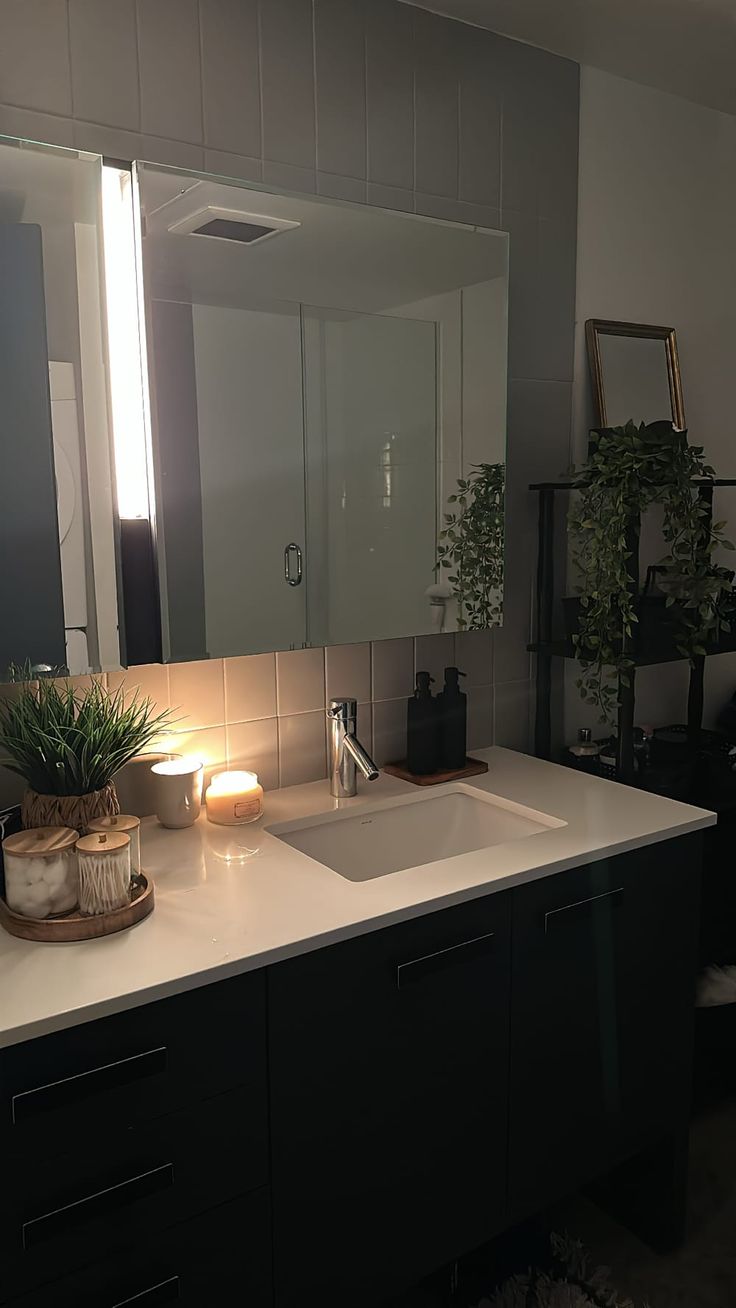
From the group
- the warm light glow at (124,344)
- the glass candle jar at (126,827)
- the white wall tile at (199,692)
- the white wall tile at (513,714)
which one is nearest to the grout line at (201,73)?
the warm light glow at (124,344)

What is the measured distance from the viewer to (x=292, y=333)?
168 centimetres

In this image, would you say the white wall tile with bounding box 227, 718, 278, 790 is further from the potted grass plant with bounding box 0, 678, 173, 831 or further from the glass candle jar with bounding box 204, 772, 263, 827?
the potted grass plant with bounding box 0, 678, 173, 831

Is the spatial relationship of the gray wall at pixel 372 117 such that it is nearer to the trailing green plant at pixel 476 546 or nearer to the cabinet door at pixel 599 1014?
the trailing green plant at pixel 476 546

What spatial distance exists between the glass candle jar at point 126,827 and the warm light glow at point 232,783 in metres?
0.33

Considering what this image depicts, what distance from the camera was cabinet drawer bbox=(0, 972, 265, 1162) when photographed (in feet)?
3.62

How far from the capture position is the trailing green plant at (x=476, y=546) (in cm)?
195

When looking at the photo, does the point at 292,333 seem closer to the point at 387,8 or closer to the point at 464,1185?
the point at 387,8

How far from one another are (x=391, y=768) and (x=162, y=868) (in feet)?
2.06

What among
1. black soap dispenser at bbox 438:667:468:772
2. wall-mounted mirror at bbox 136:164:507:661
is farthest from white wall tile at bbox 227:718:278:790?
black soap dispenser at bbox 438:667:468:772

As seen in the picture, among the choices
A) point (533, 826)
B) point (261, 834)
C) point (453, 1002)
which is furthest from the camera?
point (533, 826)

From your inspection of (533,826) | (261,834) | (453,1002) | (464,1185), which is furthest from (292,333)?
(464,1185)

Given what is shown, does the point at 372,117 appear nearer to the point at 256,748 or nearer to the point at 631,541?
the point at 631,541

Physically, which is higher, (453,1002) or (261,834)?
(261,834)

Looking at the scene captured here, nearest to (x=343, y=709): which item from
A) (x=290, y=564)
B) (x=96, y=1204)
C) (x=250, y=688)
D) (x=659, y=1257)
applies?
(x=250, y=688)
